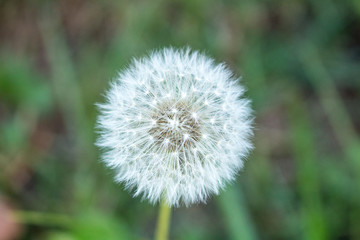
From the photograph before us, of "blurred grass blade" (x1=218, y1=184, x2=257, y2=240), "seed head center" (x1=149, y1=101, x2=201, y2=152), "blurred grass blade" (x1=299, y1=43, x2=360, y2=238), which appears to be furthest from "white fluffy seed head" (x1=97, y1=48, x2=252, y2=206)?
"blurred grass blade" (x1=299, y1=43, x2=360, y2=238)

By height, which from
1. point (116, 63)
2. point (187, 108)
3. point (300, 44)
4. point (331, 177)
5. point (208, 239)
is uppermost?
point (300, 44)

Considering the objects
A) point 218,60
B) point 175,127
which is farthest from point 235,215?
point 218,60

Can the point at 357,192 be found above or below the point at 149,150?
above

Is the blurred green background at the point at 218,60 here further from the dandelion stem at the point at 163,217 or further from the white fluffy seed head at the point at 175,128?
the white fluffy seed head at the point at 175,128

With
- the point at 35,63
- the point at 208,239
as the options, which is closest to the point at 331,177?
the point at 208,239

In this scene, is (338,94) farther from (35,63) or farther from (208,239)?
(35,63)

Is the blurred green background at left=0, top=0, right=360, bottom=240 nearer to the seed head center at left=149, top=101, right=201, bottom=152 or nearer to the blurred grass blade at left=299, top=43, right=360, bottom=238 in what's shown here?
the blurred grass blade at left=299, top=43, right=360, bottom=238

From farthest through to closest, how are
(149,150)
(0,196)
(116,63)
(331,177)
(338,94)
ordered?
(338,94) < (116,63) < (331,177) < (0,196) < (149,150)

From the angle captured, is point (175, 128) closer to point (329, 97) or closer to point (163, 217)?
point (163, 217)
